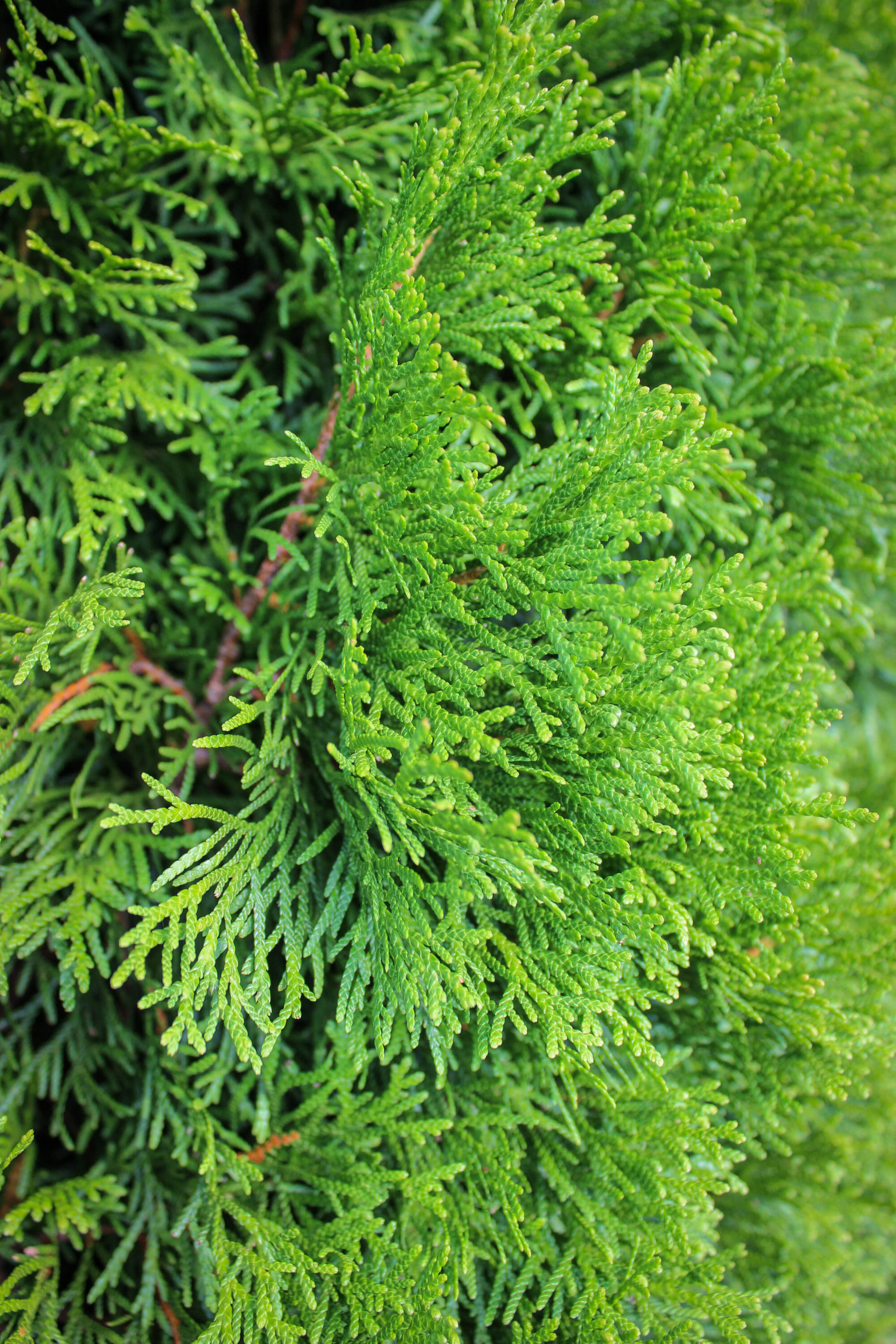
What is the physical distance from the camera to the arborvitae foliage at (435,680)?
1.18 metres

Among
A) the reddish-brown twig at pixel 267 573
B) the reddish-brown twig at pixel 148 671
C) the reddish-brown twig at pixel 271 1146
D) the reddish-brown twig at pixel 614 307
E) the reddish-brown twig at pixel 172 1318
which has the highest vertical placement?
the reddish-brown twig at pixel 614 307

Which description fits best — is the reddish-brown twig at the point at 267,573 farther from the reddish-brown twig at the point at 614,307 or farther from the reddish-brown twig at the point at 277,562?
the reddish-brown twig at the point at 614,307

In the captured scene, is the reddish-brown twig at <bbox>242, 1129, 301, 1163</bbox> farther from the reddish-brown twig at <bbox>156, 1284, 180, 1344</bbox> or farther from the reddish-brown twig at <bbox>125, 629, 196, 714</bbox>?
the reddish-brown twig at <bbox>125, 629, 196, 714</bbox>

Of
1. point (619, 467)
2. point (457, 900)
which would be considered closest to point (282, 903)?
point (457, 900)

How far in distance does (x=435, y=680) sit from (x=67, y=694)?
685 mm

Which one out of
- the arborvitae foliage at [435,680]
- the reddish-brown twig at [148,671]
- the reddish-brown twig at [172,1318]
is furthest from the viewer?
the reddish-brown twig at [148,671]

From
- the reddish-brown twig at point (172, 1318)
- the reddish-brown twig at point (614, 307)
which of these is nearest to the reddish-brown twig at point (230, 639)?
the reddish-brown twig at point (614, 307)

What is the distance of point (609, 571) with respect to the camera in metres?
1.09

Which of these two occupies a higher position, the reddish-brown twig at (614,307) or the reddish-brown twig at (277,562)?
the reddish-brown twig at (614,307)

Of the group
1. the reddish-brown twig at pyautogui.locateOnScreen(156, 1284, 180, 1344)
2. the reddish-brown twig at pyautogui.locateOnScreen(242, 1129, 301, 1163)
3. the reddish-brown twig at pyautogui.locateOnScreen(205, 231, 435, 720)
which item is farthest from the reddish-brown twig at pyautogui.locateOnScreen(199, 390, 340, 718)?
the reddish-brown twig at pyautogui.locateOnScreen(156, 1284, 180, 1344)

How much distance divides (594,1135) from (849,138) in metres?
2.18

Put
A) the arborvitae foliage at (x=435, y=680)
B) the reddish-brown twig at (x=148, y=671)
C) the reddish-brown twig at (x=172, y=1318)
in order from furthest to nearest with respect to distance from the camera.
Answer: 1. the reddish-brown twig at (x=148, y=671)
2. the reddish-brown twig at (x=172, y=1318)
3. the arborvitae foliage at (x=435, y=680)

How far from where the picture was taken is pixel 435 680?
118 centimetres

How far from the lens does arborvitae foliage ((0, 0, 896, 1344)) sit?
1.18m
